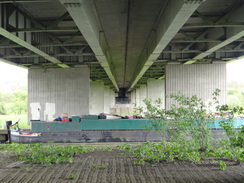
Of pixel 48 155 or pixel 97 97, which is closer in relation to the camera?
pixel 48 155

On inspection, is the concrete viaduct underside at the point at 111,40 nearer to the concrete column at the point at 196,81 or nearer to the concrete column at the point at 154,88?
the concrete column at the point at 196,81

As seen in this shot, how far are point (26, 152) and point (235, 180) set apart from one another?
31.0 feet

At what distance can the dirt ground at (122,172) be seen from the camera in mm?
7891

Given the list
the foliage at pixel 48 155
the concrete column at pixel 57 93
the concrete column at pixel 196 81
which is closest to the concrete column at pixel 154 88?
the concrete column at pixel 196 81

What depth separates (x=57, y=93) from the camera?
3341 centimetres

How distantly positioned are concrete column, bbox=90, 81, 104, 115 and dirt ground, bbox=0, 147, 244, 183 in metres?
44.5

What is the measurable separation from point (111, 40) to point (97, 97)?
35.2 metres

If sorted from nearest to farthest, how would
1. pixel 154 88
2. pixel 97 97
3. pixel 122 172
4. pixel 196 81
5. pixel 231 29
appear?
pixel 122 172, pixel 231 29, pixel 196 81, pixel 97 97, pixel 154 88

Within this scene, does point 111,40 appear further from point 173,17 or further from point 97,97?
point 97,97

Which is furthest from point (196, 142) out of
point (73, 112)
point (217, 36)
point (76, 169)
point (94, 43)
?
point (73, 112)

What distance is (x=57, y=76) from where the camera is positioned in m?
33.5

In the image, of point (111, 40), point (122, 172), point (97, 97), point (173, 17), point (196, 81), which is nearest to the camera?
point (122, 172)

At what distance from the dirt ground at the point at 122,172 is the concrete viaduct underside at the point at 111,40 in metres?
5.77

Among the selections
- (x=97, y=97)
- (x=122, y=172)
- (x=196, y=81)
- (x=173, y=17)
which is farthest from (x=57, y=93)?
(x=122, y=172)
